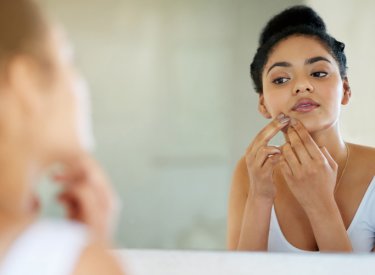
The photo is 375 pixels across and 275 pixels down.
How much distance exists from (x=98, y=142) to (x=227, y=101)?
20 centimetres

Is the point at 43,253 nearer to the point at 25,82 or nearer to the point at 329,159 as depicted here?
the point at 25,82

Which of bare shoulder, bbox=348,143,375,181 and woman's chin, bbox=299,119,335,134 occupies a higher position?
woman's chin, bbox=299,119,335,134

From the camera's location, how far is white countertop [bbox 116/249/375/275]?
836mm

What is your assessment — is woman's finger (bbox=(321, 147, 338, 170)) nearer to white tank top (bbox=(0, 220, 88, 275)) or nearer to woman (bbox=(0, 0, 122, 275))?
woman (bbox=(0, 0, 122, 275))

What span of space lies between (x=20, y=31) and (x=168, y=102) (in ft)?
1.38

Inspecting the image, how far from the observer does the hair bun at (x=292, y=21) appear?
827 mm

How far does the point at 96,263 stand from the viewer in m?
0.35

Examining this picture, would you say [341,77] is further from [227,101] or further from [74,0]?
[74,0]

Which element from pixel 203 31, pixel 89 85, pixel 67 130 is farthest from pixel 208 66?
pixel 67 130

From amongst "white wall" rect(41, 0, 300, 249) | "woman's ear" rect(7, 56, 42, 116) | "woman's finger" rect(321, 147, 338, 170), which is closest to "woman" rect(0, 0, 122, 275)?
"woman's ear" rect(7, 56, 42, 116)

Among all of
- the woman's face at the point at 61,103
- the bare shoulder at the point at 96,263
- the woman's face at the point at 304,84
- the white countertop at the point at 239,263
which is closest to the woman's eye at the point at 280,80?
the woman's face at the point at 304,84

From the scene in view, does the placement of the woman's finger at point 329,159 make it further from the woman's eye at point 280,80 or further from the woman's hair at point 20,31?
the woman's hair at point 20,31

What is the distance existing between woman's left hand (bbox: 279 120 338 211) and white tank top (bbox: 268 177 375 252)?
0.17 ft

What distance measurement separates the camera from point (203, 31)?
33.5 inches
